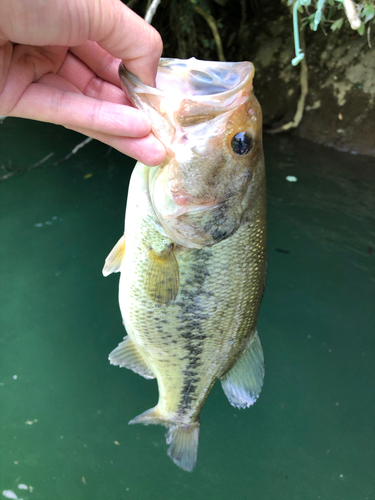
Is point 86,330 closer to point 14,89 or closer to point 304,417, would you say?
point 304,417

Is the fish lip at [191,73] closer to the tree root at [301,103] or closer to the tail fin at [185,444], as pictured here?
the tail fin at [185,444]

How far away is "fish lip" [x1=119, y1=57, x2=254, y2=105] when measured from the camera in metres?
0.91

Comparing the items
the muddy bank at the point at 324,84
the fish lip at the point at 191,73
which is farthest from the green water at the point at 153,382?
the fish lip at the point at 191,73

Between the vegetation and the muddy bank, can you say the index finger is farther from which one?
the muddy bank

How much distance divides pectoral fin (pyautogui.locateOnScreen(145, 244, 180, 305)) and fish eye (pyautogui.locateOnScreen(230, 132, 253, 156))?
365 millimetres

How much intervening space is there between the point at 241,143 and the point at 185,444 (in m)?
1.25

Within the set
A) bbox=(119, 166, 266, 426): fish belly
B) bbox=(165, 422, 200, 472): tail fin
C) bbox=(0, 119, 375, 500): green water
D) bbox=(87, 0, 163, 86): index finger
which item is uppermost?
bbox=(87, 0, 163, 86): index finger

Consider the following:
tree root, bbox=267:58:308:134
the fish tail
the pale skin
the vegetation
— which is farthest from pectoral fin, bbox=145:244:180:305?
tree root, bbox=267:58:308:134

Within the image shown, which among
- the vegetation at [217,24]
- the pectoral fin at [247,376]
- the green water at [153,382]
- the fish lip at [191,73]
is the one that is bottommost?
the green water at [153,382]

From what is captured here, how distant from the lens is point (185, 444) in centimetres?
152

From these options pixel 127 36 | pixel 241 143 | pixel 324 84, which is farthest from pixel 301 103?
pixel 127 36

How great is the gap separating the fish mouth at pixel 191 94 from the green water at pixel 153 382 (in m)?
1.86

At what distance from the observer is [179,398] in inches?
57.7

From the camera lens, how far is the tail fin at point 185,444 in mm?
1515
